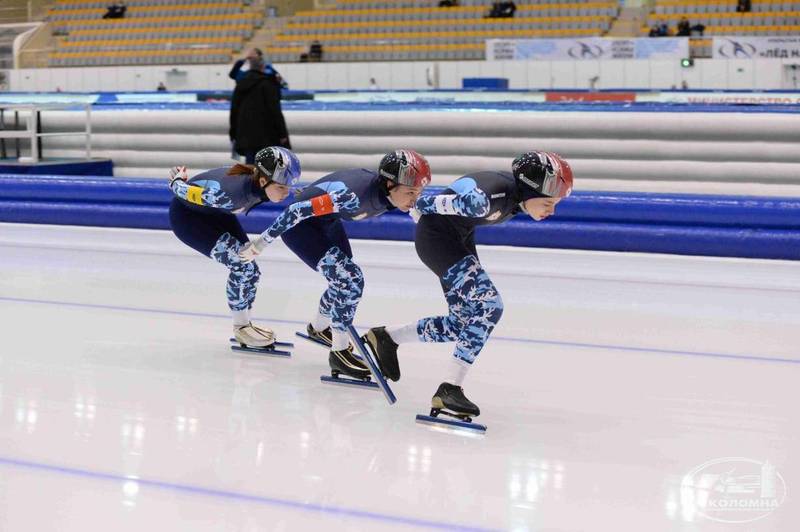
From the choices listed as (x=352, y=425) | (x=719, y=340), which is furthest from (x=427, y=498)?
(x=719, y=340)

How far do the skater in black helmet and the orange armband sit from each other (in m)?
0.32

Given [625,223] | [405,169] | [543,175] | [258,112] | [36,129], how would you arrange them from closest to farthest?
1. [543,175]
2. [405,169]
3. [625,223]
4. [258,112]
5. [36,129]

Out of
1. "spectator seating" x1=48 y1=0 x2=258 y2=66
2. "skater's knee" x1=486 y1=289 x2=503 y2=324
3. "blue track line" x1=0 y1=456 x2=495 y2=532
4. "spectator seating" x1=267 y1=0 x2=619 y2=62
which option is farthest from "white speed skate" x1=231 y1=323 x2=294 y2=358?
"spectator seating" x1=48 y1=0 x2=258 y2=66

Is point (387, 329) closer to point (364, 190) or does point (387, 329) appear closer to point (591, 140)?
point (364, 190)

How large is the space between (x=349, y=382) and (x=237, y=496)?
130cm

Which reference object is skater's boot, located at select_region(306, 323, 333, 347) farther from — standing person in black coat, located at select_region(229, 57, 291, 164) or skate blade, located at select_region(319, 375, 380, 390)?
standing person in black coat, located at select_region(229, 57, 291, 164)

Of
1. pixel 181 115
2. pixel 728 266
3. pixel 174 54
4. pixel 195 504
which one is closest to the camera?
pixel 195 504

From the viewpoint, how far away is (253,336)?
450 centimetres

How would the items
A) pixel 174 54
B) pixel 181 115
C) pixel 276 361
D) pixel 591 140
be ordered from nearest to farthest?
pixel 276 361
pixel 591 140
pixel 181 115
pixel 174 54

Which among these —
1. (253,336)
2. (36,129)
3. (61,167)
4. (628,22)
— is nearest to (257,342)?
(253,336)

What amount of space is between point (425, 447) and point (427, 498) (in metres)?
0.48

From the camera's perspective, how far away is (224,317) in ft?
17.1

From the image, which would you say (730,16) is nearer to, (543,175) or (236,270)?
(236,270)

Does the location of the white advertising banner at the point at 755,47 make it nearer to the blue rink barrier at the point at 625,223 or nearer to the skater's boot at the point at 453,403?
the blue rink barrier at the point at 625,223
